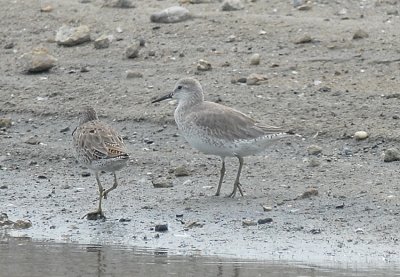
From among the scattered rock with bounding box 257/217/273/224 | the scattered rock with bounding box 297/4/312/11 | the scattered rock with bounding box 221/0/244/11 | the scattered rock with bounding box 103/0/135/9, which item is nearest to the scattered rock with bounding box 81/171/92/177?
the scattered rock with bounding box 257/217/273/224

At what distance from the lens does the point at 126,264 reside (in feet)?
34.2

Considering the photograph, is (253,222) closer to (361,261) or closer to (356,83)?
(361,261)

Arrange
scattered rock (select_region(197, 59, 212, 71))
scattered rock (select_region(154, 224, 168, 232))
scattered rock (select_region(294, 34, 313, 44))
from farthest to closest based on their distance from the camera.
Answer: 1. scattered rock (select_region(294, 34, 313, 44))
2. scattered rock (select_region(197, 59, 212, 71))
3. scattered rock (select_region(154, 224, 168, 232))

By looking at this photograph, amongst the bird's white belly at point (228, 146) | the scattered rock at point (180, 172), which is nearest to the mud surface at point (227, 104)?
the scattered rock at point (180, 172)

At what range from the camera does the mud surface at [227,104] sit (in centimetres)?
1122

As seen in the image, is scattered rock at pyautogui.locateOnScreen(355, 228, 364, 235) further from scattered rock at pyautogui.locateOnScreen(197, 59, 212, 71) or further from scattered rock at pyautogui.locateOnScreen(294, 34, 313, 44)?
scattered rock at pyautogui.locateOnScreen(294, 34, 313, 44)

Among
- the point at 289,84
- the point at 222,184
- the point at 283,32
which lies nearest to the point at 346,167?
the point at 222,184

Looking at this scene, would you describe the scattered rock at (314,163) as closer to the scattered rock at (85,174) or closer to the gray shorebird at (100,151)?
the gray shorebird at (100,151)

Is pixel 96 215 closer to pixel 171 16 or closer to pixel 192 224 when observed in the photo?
pixel 192 224

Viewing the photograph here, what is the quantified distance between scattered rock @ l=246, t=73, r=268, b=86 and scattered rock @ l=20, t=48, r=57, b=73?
2770mm

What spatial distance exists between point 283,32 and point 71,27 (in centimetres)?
314

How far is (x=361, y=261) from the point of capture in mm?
10227

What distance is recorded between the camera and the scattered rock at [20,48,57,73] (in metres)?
15.8

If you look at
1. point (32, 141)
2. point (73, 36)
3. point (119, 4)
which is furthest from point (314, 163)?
point (119, 4)
